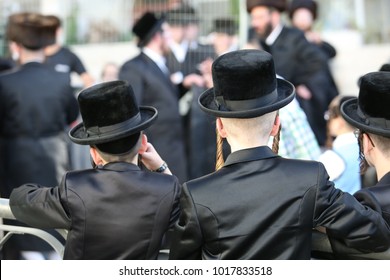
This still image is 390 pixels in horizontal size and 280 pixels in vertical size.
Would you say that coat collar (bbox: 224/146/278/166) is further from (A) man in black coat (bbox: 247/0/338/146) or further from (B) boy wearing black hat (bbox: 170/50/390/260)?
(A) man in black coat (bbox: 247/0/338/146)

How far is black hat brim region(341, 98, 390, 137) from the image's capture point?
2.99 meters

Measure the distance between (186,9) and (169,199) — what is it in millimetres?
7024

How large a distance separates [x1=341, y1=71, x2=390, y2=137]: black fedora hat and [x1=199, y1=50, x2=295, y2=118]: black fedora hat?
0.97 feet

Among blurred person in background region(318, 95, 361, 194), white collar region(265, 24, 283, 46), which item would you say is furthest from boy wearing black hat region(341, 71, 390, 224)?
white collar region(265, 24, 283, 46)

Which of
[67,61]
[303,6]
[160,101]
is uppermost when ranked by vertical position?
[303,6]

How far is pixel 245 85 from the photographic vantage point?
293cm

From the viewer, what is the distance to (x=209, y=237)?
2.82 metres

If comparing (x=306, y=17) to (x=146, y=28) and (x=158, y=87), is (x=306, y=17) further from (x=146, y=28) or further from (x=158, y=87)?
(x=158, y=87)

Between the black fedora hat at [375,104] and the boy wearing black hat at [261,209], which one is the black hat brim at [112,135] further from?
the black fedora hat at [375,104]

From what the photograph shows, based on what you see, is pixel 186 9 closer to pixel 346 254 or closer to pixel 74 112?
pixel 74 112

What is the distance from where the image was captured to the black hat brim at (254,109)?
2.88 meters

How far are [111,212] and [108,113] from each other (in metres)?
0.42

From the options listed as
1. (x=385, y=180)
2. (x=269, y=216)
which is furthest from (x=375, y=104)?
(x=269, y=216)

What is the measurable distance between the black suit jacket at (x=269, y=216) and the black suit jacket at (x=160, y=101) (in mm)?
4525
